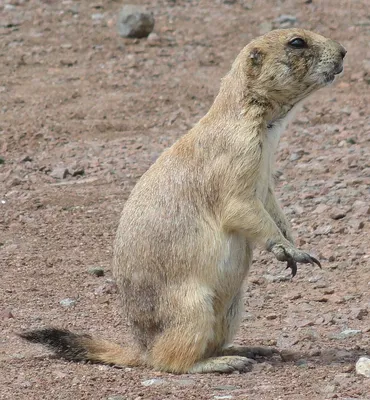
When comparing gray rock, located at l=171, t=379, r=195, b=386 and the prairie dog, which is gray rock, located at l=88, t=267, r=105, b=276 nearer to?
the prairie dog

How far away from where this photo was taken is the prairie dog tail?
6.84 meters

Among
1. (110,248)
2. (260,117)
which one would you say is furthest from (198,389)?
(110,248)

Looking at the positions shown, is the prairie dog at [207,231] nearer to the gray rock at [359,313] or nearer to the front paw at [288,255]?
the front paw at [288,255]

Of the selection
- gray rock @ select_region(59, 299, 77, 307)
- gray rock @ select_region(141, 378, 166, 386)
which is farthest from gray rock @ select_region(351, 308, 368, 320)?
gray rock @ select_region(59, 299, 77, 307)

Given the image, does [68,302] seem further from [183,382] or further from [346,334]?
[346,334]

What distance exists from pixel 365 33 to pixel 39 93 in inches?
176

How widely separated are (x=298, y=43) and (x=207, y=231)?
4.24 feet

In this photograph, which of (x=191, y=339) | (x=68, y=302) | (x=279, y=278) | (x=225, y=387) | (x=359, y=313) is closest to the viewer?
(x=225, y=387)

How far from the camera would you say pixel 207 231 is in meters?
6.80

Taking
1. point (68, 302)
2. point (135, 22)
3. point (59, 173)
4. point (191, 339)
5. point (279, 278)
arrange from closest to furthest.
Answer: point (191, 339) < point (68, 302) < point (279, 278) < point (59, 173) < point (135, 22)

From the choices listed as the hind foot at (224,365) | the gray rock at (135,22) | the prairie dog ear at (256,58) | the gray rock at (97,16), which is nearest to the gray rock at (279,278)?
the hind foot at (224,365)

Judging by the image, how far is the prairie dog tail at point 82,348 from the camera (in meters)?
6.84

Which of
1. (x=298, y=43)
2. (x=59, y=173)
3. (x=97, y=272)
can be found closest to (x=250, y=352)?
(x=298, y=43)

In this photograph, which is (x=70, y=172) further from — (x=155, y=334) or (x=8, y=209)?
(x=155, y=334)
